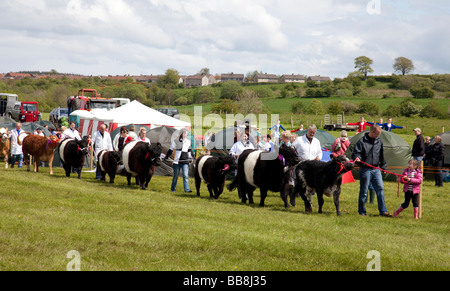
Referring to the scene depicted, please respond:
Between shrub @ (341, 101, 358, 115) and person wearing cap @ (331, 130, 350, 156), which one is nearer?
person wearing cap @ (331, 130, 350, 156)

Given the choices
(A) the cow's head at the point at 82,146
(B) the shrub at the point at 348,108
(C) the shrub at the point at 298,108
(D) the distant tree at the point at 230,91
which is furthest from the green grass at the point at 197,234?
(D) the distant tree at the point at 230,91

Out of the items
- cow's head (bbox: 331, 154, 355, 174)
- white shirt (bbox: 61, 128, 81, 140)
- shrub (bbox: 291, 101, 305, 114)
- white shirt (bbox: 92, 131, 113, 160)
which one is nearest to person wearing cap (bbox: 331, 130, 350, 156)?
cow's head (bbox: 331, 154, 355, 174)

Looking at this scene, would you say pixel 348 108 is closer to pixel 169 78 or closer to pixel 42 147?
pixel 42 147

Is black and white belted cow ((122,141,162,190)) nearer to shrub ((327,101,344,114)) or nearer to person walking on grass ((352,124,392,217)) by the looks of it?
person walking on grass ((352,124,392,217))

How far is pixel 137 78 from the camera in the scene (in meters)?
188

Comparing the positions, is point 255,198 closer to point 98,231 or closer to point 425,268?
point 98,231

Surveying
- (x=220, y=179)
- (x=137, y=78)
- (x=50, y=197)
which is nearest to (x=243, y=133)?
(x=220, y=179)

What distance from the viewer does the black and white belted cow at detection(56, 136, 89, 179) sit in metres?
15.8

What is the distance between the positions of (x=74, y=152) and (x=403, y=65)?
12428cm

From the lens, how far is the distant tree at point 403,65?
124 meters

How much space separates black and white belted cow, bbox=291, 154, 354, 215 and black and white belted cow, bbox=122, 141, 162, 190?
5.02m

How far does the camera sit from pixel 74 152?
15992 mm
